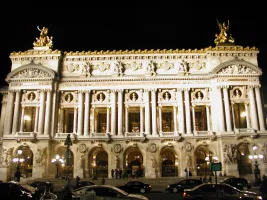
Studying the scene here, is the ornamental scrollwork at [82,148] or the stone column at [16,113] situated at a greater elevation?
the stone column at [16,113]

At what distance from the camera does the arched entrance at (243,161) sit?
45.8 m

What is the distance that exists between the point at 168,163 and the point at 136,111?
969 cm

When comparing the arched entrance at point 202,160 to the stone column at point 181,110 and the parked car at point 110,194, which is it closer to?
the stone column at point 181,110

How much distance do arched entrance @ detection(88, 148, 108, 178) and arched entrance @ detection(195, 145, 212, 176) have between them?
45.6 feet

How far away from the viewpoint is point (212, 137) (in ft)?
148

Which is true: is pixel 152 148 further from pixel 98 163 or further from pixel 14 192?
pixel 14 192

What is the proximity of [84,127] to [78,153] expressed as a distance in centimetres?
395

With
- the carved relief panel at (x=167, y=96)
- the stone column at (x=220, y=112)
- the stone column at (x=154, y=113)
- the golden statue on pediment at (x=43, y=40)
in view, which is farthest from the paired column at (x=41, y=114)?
the stone column at (x=220, y=112)

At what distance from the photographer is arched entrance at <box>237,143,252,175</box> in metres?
45.8

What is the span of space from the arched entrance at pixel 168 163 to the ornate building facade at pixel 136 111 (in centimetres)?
15

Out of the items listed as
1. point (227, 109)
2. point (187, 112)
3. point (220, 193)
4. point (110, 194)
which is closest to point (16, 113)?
point (187, 112)

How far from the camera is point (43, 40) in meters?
51.5

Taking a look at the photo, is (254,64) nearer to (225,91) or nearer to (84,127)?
(225,91)

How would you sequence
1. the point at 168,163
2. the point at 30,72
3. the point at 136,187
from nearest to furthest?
1. the point at 136,187
2. the point at 168,163
3. the point at 30,72
